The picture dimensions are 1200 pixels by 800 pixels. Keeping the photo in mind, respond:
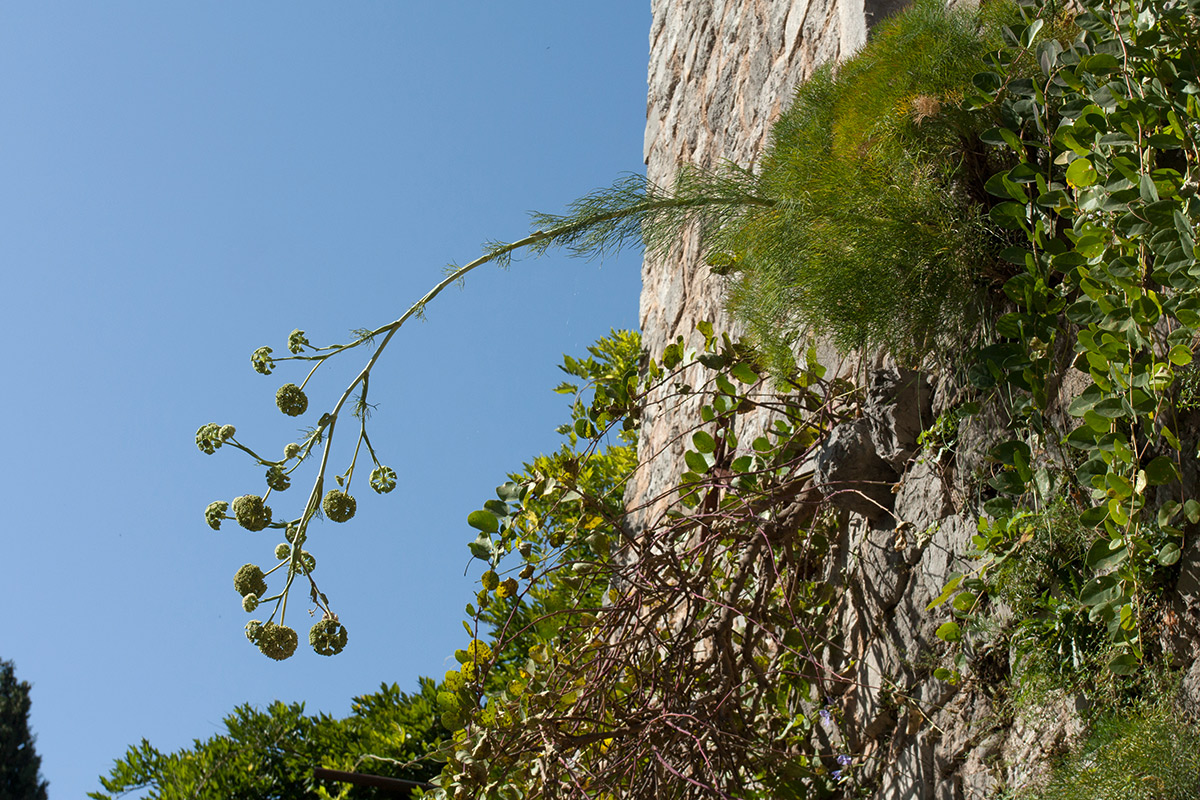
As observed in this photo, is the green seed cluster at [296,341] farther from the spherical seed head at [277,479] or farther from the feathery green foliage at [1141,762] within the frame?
the feathery green foliage at [1141,762]

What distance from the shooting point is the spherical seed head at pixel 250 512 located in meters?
1.78

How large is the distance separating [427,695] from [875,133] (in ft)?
10.5

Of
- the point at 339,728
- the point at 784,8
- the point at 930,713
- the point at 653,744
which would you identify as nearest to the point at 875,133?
the point at 930,713

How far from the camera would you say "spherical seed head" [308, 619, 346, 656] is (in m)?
1.81

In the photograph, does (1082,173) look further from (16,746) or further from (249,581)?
(16,746)

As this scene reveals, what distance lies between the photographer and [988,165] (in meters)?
1.85

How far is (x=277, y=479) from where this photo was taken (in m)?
1.90

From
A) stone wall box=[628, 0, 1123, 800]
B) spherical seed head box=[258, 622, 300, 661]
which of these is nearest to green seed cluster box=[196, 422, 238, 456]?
spherical seed head box=[258, 622, 300, 661]

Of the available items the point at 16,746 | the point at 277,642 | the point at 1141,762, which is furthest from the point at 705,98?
the point at 16,746

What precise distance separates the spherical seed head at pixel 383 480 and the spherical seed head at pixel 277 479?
21cm

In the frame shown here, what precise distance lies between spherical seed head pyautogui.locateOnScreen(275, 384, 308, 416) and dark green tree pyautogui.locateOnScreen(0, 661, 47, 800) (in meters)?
6.73

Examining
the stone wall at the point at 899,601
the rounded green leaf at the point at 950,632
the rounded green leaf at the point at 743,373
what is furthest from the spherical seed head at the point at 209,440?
the rounded green leaf at the point at 950,632

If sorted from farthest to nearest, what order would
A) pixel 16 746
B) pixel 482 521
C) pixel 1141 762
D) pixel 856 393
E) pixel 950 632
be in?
pixel 16 746 → pixel 482 521 → pixel 856 393 → pixel 950 632 → pixel 1141 762

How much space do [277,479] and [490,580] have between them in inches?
22.5
